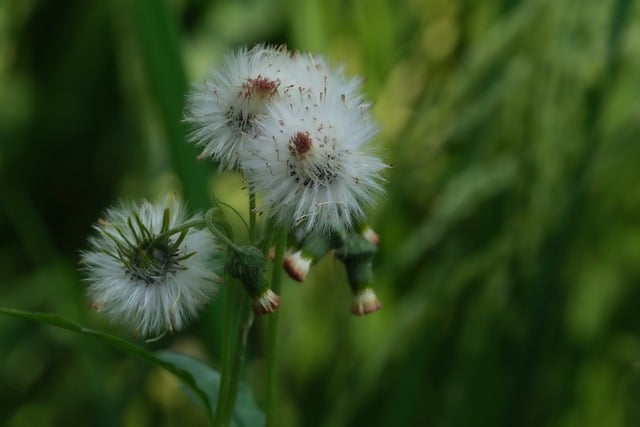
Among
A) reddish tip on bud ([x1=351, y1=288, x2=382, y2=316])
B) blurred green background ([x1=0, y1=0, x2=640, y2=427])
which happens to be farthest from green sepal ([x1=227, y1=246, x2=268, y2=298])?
blurred green background ([x1=0, y1=0, x2=640, y2=427])

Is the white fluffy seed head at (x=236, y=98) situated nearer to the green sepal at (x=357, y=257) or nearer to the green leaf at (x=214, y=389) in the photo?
the green sepal at (x=357, y=257)

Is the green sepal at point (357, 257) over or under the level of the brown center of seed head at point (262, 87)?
under

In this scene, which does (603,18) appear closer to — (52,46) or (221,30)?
(221,30)

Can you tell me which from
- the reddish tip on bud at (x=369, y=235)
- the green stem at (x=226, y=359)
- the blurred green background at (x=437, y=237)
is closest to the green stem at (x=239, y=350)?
the green stem at (x=226, y=359)

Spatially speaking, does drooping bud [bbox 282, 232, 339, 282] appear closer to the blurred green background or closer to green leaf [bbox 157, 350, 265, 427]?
green leaf [bbox 157, 350, 265, 427]

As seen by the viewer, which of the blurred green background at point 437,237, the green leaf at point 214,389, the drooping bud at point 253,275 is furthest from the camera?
the blurred green background at point 437,237

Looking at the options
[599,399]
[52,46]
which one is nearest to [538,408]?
[599,399]
